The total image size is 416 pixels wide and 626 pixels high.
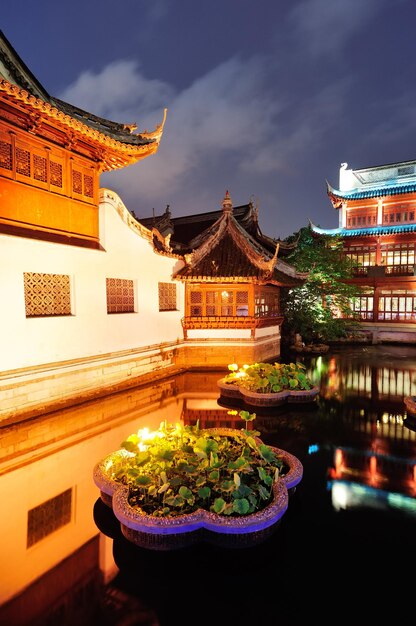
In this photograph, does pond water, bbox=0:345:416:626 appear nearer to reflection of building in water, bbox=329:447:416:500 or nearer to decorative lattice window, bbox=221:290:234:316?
reflection of building in water, bbox=329:447:416:500

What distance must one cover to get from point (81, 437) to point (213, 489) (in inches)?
148

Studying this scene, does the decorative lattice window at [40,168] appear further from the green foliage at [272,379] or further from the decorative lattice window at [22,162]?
the green foliage at [272,379]

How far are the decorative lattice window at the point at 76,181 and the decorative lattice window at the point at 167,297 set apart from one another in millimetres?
4569

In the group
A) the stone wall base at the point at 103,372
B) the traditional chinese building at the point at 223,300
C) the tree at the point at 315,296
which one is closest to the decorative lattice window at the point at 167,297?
the traditional chinese building at the point at 223,300

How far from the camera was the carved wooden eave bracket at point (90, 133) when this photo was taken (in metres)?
7.22

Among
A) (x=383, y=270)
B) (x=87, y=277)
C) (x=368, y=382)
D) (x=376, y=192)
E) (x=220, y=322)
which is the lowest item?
(x=368, y=382)

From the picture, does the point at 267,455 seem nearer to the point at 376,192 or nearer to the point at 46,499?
the point at 46,499

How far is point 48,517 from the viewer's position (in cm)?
474

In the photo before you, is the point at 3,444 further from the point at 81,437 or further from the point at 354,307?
the point at 354,307

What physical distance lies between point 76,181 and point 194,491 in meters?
8.45

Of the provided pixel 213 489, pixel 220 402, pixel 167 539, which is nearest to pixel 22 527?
pixel 167 539

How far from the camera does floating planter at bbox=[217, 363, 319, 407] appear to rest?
9242 mm

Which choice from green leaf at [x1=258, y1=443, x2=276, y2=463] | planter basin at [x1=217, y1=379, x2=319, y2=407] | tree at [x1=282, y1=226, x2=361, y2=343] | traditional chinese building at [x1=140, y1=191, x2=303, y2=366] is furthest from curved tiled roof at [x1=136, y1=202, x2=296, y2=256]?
green leaf at [x1=258, y1=443, x2=276, y2=463]

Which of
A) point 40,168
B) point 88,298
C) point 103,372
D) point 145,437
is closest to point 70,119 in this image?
point 40,168
